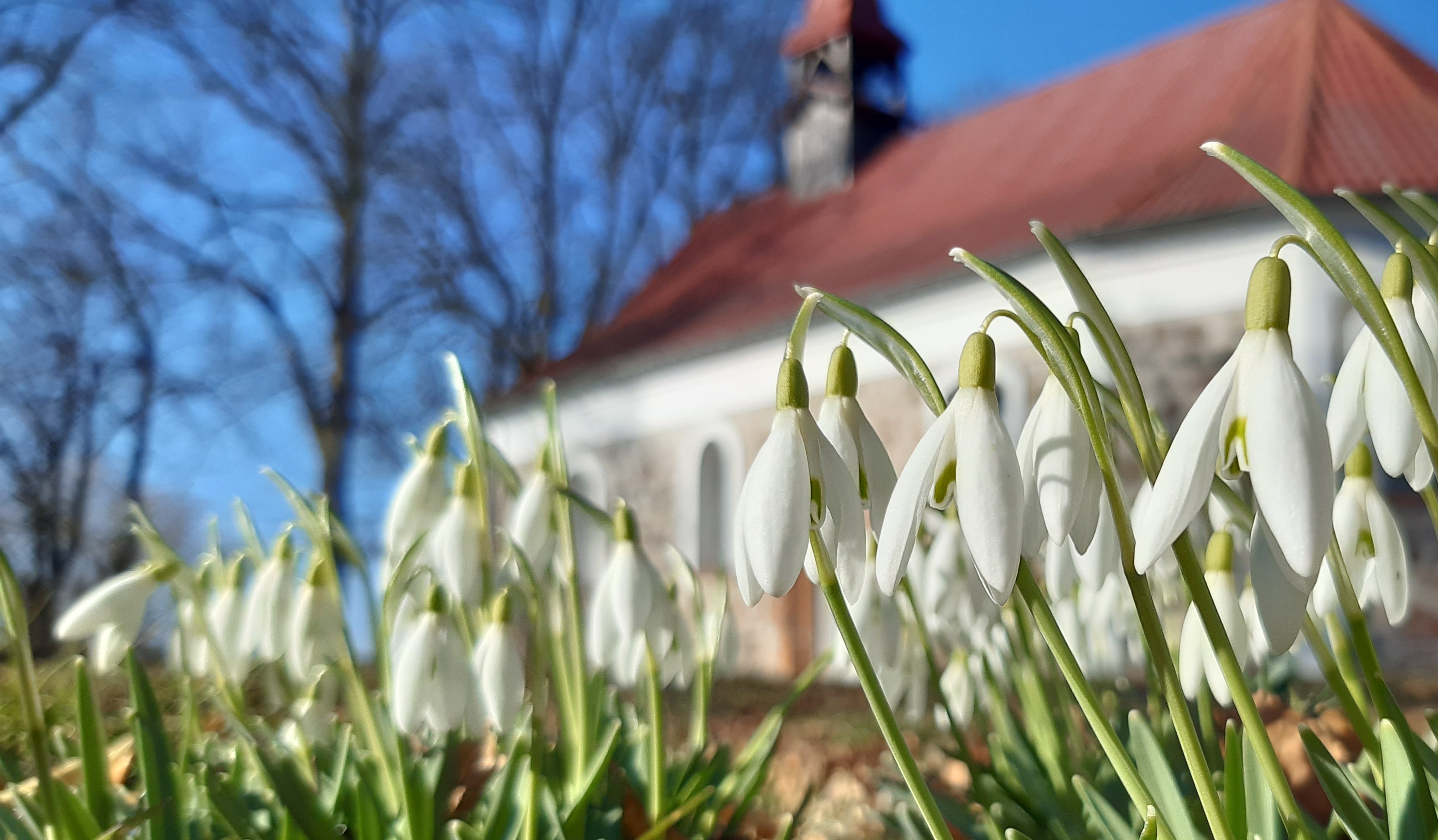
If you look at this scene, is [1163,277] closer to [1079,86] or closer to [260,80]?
[1079,86]

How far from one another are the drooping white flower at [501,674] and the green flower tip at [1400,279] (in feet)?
3.33

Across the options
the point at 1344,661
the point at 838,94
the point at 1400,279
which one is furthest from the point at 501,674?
the point at 838,94

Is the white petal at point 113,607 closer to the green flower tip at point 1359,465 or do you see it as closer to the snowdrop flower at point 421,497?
the snowdrop flower at point 421,497

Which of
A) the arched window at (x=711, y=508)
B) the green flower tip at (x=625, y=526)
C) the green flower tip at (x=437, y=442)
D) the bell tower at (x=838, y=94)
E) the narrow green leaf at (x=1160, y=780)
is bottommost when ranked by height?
the arched window at (x=711, y=508)

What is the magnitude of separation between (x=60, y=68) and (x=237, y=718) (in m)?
13.0

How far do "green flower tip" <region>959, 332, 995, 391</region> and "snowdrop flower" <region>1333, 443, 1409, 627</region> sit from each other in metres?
0.49

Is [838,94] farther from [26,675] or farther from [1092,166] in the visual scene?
[26,675]

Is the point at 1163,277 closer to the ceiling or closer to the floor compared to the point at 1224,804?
closer to the ceiling


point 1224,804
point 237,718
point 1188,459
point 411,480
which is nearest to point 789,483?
point 1188,459

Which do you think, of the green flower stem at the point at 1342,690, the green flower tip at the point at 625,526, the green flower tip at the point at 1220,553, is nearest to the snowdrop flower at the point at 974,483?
the green flower stem at the point at 1342,690

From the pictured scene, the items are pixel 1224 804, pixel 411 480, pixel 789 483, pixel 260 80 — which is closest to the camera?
pixel 789 483

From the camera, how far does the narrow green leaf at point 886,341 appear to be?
82 centimetres

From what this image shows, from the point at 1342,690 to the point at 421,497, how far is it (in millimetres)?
1084

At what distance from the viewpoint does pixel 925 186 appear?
468 inches
